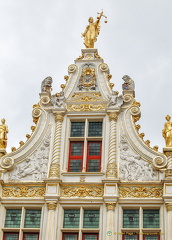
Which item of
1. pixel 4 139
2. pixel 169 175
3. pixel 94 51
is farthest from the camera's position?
pixel 94 51

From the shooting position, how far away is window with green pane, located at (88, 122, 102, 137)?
22.1 metres

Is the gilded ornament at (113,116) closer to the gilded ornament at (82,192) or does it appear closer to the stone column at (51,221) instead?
the gilded ornament at (82,192)

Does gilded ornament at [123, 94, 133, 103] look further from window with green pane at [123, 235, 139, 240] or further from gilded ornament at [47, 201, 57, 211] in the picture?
window with green pane at [123, 235, 139, 240]

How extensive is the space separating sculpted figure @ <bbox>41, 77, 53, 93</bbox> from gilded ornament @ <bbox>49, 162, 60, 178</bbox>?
11.6ft

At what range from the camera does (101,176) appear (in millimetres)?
20703

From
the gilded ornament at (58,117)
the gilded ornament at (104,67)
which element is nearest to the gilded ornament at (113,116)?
the gilded ornament at (58,117)

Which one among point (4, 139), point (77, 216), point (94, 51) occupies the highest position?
point (94, 51)

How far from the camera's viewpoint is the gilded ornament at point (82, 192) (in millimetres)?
20359

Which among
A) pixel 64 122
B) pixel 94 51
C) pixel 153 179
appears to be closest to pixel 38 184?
pixel 64 122

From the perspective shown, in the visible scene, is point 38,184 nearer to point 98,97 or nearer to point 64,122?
point 64,122

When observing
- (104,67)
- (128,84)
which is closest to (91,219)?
(128,84)

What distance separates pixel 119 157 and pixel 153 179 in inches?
62.2

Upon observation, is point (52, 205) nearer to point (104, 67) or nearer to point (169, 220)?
point (169, 220)

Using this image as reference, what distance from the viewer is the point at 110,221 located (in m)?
19.6
